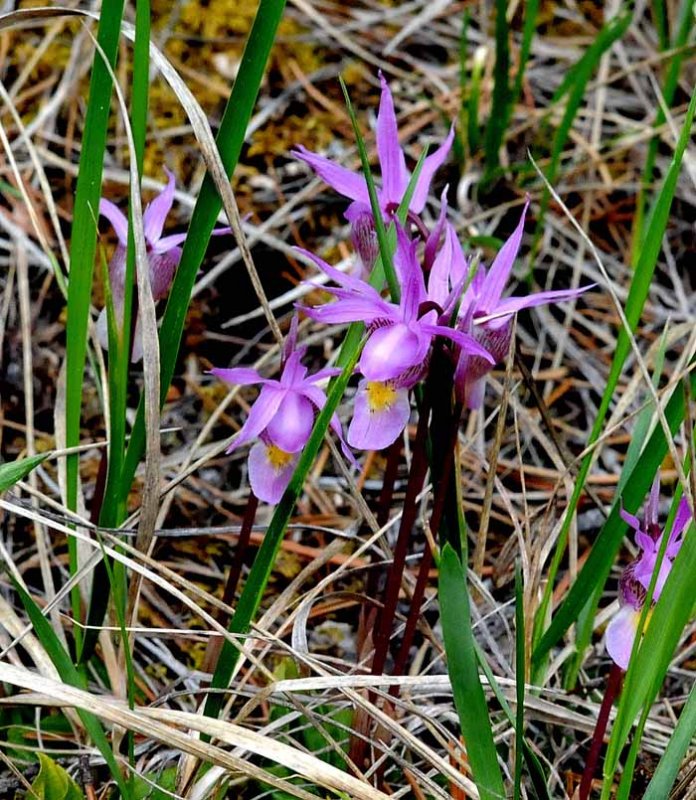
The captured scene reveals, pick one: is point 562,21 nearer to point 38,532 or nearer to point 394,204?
point 394,204

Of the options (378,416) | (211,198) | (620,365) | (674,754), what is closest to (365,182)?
(211,198)

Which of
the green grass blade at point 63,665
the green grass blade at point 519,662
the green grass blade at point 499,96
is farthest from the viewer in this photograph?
the green grass blade at point 499,96

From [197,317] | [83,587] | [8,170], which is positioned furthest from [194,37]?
[83,587]

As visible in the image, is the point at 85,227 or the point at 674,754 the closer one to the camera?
the point at 674,754

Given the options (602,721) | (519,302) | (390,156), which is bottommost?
(602,721)

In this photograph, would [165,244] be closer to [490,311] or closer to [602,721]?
[490,311]

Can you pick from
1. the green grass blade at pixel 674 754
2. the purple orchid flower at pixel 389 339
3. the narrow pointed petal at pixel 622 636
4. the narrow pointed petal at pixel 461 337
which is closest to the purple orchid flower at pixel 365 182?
the purple orchid flower at pixel 389 339

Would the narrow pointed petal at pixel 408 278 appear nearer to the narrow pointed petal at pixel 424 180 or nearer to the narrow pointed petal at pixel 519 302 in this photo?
the narrow pointed petal at pixel 519 302
